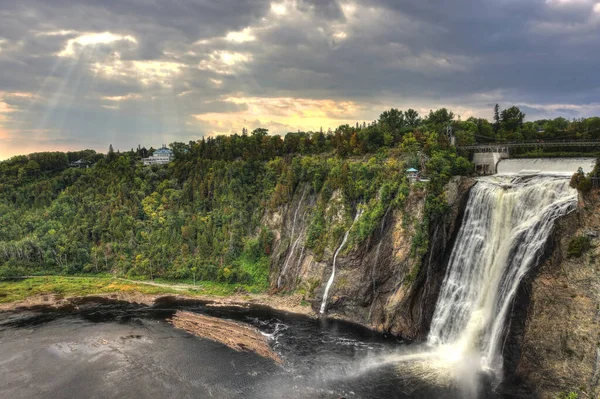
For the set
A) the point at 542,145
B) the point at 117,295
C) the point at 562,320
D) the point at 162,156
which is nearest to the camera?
the point at 562,320

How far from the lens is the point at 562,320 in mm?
38750

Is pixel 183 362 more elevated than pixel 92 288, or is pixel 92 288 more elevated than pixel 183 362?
pixel 92 288

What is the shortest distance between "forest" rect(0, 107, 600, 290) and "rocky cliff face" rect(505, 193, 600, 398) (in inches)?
621

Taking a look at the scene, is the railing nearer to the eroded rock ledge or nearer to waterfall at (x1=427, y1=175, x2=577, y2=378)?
Result: waterfall at (x1=427, y1=175, x2=577, y2=378)

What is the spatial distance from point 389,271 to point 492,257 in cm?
1461

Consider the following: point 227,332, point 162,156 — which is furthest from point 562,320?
point 162,156

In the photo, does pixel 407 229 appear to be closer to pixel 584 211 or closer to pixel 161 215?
pixel 584 211

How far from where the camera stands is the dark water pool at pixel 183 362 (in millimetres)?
41250

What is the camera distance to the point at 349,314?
59781mm

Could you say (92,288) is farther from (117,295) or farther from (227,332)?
(227,332)

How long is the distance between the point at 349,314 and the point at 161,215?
57952 millimetres

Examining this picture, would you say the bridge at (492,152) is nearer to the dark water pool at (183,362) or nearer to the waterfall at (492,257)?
the waterfall at (492,257)

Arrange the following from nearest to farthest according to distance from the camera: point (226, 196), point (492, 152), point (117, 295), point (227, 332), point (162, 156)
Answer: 1. point (227, 332)
2. point (492, 152)
3. point (117, 295)
4. point (226, 196)
5. point (162, 156)

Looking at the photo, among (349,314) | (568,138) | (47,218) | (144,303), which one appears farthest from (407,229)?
(47,218)
